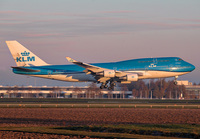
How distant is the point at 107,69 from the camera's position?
67188 mm

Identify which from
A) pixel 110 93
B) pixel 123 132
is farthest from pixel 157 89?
pixel 123 132

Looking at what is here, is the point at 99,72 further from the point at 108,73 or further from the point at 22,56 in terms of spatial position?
the point at 22,56

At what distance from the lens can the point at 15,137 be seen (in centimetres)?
Result: 2617

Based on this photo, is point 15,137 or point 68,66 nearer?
point 15,137

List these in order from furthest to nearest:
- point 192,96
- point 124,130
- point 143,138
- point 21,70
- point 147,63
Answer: point 192,96 < point 21,70 < point 147,63 < point 124,130 < point 143,138

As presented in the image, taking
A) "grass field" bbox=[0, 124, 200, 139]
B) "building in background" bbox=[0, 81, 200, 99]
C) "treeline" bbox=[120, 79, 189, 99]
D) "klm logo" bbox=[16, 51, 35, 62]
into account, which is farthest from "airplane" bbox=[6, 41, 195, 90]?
"treeline" bbox=[120, 79, 189, 99]

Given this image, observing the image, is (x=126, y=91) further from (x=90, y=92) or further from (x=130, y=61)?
(x=130, y=61)

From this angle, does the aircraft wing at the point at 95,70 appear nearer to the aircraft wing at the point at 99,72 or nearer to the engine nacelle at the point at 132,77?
the aircraft wing at the point at 99,72

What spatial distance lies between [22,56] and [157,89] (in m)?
90.6

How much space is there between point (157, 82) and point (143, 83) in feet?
23.1

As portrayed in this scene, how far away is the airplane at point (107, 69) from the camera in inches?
2569

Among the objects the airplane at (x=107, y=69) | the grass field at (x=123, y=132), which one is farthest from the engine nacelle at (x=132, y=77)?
the grass field at (x=123, y=132)

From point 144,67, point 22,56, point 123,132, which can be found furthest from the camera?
point 22,56

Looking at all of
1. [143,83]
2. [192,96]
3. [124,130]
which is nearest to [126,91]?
[143,83]
